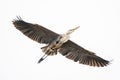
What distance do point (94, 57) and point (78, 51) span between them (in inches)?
31.8

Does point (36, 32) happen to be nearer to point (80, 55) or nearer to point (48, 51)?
point (48, 51)

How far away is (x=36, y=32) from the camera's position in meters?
21.1

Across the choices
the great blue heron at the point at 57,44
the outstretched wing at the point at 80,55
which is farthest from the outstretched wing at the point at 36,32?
the outstretched wing at the point at 80,55

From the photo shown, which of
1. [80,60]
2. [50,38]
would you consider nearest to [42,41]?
[50,38]

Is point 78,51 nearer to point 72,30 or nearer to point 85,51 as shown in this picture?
point 85,51

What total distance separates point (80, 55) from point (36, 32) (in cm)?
208

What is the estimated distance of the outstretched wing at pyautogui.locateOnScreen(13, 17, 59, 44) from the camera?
2094 centimetres

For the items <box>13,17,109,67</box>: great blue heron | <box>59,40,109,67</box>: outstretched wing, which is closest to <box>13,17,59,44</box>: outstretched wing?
<box>13,17,109,67</box>: great blue heron

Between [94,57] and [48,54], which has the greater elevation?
[94,57]

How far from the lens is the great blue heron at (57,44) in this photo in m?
20.4

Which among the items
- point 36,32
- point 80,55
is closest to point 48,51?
point 36,32

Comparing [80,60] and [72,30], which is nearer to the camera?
[72,30]

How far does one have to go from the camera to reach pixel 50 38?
68.7 feet

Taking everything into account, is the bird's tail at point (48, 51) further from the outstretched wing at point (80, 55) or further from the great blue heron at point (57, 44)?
the outstretched wing at point (80, 55)
